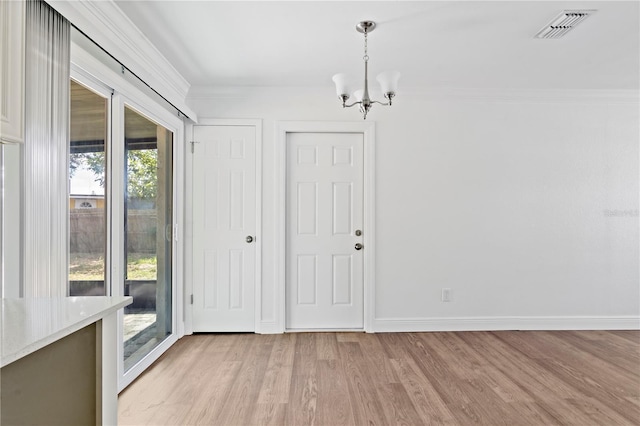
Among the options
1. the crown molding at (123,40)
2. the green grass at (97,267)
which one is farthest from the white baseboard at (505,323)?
the crown molding at (123,40)

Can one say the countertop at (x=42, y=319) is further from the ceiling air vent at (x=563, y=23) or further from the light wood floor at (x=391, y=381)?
the ceiling air vent at (x=563, y=23)

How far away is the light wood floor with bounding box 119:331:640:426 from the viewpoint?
205 centimetres

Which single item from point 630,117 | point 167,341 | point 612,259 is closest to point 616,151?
point 630,117

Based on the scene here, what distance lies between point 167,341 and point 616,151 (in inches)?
188

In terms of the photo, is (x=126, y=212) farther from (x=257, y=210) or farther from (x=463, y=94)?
(x=463, y=94)

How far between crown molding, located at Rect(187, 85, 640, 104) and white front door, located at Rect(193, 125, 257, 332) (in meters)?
0.34

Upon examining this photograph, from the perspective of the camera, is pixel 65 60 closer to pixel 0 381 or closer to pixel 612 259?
pixel 0 381

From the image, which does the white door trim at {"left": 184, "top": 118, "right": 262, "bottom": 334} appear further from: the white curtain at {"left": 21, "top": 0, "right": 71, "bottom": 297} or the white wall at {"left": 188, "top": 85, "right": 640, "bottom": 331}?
the white curtain at {"left": 21, "top": 0, "right": 71, "bottom": 297}

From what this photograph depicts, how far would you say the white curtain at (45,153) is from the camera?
4.89ft

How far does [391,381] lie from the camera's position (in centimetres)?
245

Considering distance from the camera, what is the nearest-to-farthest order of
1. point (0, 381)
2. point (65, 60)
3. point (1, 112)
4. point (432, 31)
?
1. point (0, 381)
2. point (1, 112)
3. point (65, 60)
4. point (432, 31)

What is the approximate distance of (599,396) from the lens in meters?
2.27

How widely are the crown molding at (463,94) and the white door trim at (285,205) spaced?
0.33m

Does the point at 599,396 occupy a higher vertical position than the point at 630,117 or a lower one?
lower
